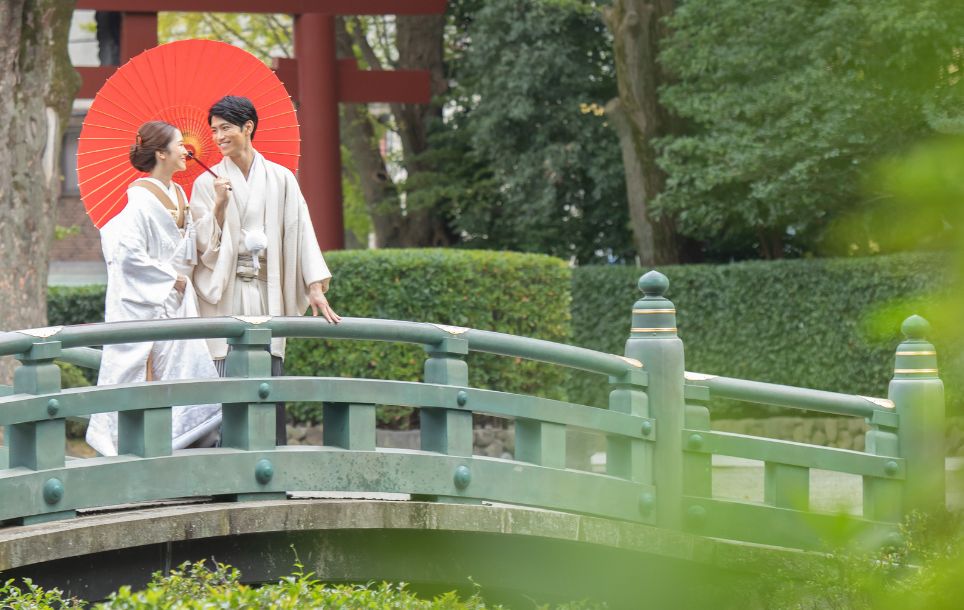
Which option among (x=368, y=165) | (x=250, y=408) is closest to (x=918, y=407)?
(x=250, y=408)

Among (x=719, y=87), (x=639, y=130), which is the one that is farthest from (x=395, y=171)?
(x=719, y=87)

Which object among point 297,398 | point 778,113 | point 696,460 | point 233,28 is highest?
point 233,28

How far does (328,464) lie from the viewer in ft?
18.8

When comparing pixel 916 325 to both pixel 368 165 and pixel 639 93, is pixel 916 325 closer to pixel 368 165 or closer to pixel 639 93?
pixel 639 93

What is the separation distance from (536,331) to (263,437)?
8088 millimetres

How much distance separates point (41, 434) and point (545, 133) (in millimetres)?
13415

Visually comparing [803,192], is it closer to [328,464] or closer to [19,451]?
[328,464]

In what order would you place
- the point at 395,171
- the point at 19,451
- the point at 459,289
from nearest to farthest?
the point at 19,451 < the point at 459,289 < the point at 395,171

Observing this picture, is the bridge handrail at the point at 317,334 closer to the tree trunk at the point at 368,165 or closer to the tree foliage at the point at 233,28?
the tree trunk at the point at 368,165

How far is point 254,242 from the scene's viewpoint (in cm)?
603

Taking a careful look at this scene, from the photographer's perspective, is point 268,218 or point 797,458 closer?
point 268,218

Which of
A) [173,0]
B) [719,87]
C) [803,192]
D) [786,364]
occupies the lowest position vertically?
[786,364]

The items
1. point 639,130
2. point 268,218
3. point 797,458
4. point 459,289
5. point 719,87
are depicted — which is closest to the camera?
point 268,218

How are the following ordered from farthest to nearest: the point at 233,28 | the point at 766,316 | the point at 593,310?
the point at 233,28, the point at 593,310, the point at 766,316
